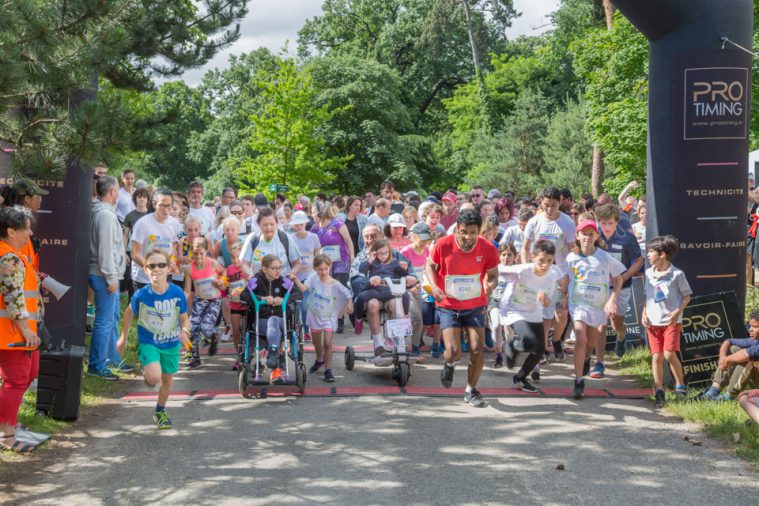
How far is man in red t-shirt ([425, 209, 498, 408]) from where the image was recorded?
28.8 feet

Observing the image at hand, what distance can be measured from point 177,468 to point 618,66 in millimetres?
26721

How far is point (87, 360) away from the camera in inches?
418

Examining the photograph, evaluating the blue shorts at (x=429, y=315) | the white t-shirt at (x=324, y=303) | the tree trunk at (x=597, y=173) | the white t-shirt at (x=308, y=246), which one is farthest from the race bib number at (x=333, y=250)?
the tree trunk at (x=597, y=173)

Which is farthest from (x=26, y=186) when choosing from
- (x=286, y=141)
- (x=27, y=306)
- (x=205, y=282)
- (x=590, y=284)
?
(x=286, y=141)

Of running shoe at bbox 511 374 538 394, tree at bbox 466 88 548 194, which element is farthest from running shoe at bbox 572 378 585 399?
tree at bbox 466 88 548 194

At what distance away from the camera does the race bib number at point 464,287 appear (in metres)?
8.84

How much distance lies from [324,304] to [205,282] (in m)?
1.80

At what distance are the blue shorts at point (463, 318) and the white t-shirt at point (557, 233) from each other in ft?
7.14

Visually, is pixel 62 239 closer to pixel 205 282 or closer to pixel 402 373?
pixel 205 282

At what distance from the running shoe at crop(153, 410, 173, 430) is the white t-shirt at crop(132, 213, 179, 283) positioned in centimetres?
314

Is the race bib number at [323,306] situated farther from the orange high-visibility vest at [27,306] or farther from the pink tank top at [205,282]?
the orange high-visibility vest at [27,306]

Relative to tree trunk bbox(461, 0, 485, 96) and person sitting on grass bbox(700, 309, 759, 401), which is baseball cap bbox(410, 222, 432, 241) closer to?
person sitting on grass bbox(700, 309, 759, 401)

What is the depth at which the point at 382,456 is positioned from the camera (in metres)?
6.91

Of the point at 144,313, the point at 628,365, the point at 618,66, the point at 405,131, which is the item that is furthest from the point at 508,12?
the point at 144,313
